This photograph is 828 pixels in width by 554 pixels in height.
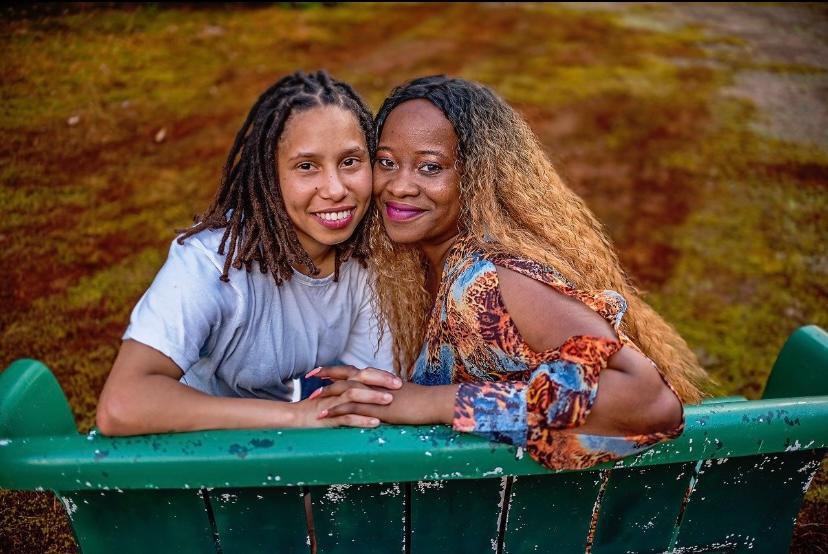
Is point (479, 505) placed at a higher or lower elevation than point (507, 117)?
lower

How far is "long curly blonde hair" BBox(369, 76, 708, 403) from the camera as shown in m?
2.04

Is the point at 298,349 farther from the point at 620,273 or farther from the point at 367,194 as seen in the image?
the point at 620,273

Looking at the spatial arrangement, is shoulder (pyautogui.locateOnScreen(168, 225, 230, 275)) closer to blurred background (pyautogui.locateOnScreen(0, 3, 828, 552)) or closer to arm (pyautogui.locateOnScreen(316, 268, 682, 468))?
arm (pyautogui.locateOnScreen(316, 268, 682, 468))

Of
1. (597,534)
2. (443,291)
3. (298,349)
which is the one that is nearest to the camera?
(597,534)

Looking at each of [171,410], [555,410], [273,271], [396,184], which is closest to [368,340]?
[273,271]

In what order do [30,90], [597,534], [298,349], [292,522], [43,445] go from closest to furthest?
[43,445] < [292,522] < [597,534] < [298,349] < [30,90]

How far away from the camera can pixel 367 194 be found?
7.12 feet

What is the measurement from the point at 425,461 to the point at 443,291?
2.26 feet

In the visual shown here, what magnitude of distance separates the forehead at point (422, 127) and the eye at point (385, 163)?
0.06 m

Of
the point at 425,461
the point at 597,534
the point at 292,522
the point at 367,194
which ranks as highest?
the point at 367,194

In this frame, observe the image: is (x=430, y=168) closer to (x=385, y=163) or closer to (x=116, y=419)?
(x=385, y=163)

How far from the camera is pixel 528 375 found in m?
1.82

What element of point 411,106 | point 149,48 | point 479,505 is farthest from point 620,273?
point 149,48

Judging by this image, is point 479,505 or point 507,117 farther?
point 507,117
